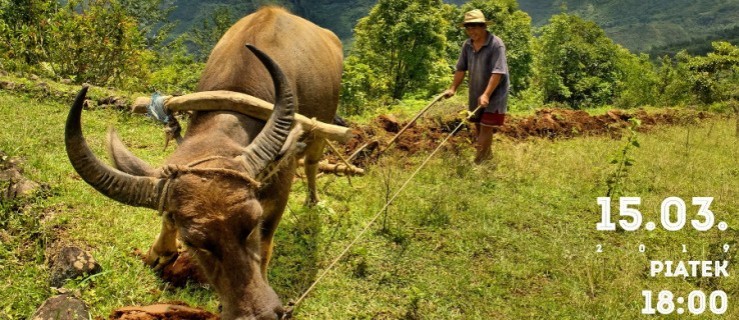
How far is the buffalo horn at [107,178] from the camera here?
2.78 meters

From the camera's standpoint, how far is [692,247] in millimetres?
5199

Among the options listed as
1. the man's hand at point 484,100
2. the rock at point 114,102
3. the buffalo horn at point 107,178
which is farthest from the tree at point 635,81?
the buffalo horn at point 107,178

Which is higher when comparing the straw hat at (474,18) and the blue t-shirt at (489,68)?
the straw hat at (474,18)

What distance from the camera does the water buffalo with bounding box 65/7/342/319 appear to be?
9.14ft

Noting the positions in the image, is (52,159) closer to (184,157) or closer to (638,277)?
(184,157)

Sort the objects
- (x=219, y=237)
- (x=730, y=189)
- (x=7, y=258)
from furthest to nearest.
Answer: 1. (x=730, y=189)
2. (x=7, y=258)
3. (x=219, y=237)

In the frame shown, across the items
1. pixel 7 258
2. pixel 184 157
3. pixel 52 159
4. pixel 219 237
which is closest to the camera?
pixel 219 237

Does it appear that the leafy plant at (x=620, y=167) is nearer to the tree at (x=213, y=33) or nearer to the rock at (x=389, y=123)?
the rock at (x=389, y=123)

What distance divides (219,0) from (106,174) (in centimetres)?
21008

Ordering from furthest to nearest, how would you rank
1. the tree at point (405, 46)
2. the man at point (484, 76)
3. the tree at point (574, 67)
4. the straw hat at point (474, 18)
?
1. the tree at point (574, 67)
2. the tree at point (405, 46)
3. the man at point (484, 76)
4. the straw hat at point (474, 18)

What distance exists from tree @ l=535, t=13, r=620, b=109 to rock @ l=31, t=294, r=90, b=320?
32.9 m

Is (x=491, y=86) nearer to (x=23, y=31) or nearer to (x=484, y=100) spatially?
(x=484, y=100)

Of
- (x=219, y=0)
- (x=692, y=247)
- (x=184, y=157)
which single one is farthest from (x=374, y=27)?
(x=219, y=0)

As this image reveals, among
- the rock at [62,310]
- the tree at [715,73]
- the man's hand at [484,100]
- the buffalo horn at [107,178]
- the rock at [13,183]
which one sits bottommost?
the tree at [715,73]
